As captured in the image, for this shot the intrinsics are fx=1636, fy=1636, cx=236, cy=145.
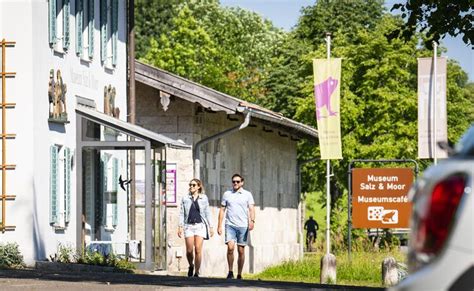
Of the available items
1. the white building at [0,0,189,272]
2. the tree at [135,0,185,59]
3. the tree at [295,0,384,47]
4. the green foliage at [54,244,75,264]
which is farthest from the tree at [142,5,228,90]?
the green foliage at [54,244,75,264]

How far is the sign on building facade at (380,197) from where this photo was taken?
3306 cm

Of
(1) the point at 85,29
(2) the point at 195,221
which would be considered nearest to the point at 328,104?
(1) the point at 85,29

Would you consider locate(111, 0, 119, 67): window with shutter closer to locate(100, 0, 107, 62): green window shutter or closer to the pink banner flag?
locate(100, 0, 107, 62): green window shutter

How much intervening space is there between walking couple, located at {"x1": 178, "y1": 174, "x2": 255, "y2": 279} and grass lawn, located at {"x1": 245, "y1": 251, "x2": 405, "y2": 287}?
11.5 feet

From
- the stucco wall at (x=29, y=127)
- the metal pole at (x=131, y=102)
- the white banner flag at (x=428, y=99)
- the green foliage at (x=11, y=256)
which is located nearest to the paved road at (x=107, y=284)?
the green foliage at (x=11, y=256)

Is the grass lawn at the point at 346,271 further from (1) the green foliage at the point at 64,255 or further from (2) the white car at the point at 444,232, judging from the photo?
(2) the white car at the point at 444,232

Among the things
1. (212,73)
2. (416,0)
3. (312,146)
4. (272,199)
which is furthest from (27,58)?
(212,73)

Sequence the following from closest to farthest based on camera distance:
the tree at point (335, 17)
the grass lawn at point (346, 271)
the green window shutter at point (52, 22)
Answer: the green window shutter at point (52, 22)
the grass lawn at point (346, 271)
the tree at point (335, 17)

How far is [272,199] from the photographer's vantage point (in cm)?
4425

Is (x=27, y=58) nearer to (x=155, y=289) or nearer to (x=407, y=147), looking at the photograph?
(x=155, y=289)

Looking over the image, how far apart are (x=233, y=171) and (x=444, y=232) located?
32.9 m

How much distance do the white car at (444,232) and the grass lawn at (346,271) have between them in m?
23.3

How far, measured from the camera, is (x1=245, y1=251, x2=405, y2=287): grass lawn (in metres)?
30.9

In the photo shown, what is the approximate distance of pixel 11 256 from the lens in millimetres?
25281
